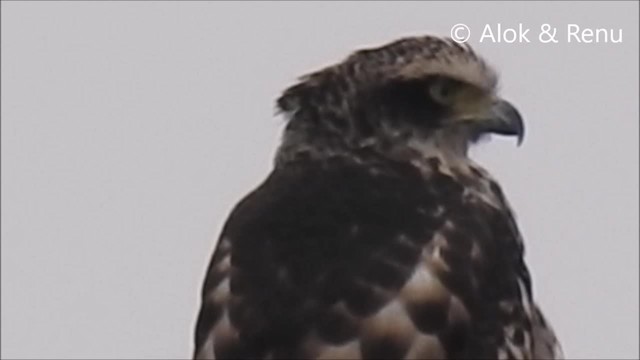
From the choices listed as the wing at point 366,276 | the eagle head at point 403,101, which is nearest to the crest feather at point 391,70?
the eagle head at point 403,101

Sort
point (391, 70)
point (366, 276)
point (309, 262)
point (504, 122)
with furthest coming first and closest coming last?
point (504, 122) < point (391, 70) < point (309, 262) < point (366, 276)

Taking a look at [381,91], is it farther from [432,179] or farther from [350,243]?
[350,243]

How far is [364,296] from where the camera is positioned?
7.49 meters

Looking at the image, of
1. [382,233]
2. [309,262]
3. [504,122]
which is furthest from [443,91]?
[309,262]

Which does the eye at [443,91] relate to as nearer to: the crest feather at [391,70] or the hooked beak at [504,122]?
the crest feather at [391,70]

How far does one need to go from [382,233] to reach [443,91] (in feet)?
3.18

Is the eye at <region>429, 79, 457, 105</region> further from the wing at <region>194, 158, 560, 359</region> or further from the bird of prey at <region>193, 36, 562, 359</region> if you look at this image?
the wing at <region>194, 158, 560, 359</region>

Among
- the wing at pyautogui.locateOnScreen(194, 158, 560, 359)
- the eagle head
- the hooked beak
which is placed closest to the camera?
the wing at pyautogui.locateOnScreen(194, 158, 560, 359)

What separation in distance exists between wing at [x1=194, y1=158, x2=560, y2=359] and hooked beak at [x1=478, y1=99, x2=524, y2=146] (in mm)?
562

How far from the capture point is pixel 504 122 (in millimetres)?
8758

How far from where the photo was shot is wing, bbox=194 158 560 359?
7.45 meters

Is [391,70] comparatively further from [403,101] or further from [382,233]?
[382,233]

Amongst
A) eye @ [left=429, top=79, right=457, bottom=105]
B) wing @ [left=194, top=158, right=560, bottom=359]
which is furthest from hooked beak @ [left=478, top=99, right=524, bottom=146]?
wing @ [left=194, top=158, right=560, bottom=359]

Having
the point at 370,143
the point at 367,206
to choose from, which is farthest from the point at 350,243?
the point at 370,143
